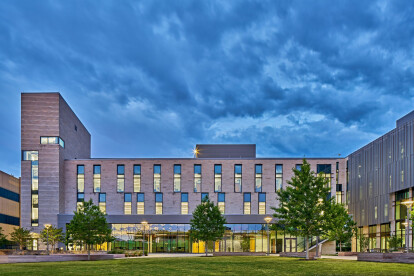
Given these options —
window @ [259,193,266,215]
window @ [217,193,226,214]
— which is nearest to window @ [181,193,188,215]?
window @ [217,193,226,214]

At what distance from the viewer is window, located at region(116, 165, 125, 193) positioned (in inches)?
2724

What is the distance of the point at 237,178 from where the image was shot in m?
69.0

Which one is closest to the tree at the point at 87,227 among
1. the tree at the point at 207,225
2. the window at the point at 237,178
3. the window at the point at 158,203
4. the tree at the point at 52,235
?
the tree at the point at 207,225

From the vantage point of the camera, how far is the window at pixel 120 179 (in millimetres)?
69188

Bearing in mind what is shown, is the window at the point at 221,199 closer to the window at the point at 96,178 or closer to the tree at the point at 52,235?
the window at the point at 96,178

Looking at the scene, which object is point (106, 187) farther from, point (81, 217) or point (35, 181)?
point (81, 217)

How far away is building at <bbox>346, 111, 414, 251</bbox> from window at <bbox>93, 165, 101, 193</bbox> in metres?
47.7

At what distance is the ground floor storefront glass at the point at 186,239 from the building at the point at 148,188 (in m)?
0.17

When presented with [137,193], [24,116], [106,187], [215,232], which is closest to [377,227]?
[215,232]

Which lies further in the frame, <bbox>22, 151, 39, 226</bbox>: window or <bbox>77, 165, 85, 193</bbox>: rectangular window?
<bbox>77, 165, 85, 193</bbox>: rectangular window

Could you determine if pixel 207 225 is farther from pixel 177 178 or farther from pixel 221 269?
pixel 221 269

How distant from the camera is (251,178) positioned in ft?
226

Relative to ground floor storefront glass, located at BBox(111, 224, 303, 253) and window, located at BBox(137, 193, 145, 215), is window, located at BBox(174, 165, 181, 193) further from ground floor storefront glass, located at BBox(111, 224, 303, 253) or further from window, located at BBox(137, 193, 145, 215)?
ground floor storefront glass, located at BBox(111, 224, 303, 253)

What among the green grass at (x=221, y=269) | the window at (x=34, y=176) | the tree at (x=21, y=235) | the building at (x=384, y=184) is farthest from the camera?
the window at (x=34, y=176)
